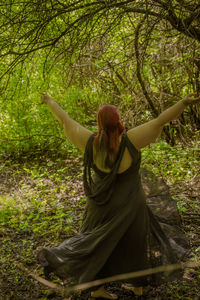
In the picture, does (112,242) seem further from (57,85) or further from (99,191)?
(57,85)

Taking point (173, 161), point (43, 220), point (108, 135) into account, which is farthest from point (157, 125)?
point (173, 161)

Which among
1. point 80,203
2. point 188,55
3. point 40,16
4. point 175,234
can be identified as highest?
point 40,16

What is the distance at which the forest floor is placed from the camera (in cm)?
292

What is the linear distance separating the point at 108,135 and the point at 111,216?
69 cm

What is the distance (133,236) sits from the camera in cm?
257

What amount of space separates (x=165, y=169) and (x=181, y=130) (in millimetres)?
2108

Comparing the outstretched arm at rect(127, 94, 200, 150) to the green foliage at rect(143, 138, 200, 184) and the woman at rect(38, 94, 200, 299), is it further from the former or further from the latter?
the green foliage at rect(143, 138, 200, 184)

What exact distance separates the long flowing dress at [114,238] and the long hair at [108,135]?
0.05m

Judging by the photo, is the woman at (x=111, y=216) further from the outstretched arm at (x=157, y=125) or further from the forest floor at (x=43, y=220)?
the forest floor at (x=43, y=220)

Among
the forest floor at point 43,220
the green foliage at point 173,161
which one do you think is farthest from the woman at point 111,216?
the green foliage at point 173,161

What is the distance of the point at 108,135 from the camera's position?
2.42 m

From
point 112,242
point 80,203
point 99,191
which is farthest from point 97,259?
point 80,203

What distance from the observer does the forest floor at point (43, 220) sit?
292 cm

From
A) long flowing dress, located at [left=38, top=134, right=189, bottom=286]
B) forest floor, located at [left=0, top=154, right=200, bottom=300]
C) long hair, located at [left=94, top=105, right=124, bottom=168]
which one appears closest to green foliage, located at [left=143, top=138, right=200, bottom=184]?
forest floor, located at [left=0, top=154, right=200, bottom=300]
